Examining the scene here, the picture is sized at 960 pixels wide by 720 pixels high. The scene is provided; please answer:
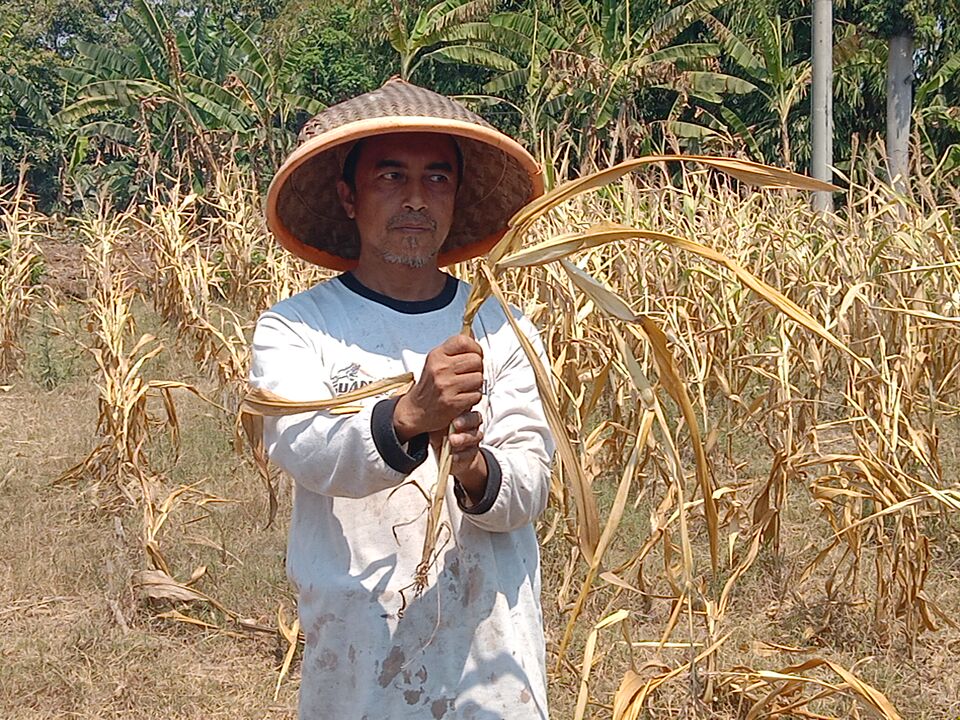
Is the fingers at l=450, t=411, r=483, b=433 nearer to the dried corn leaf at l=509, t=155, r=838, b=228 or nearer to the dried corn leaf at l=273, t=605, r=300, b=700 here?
the dried corn leaf at l=509, t=155, r=838, b=228

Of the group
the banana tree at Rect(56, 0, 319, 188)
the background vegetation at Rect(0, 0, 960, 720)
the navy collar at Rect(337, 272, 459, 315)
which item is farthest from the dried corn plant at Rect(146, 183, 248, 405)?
the banana tree at Rect(56, 0, 319, 188)

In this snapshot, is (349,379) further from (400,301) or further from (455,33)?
(455,33)

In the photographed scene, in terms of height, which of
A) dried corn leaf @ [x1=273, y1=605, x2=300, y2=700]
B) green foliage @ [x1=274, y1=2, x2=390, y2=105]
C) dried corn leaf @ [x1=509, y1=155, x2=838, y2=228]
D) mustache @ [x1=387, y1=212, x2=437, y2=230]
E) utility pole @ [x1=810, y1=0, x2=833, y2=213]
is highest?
green foliage @ [x1=274, y1=2, x2=390, y2=105]

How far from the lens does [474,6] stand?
11219 millimetres

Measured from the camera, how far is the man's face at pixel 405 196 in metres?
1.21

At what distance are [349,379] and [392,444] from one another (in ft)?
0.64

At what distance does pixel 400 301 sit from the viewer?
4.13ft

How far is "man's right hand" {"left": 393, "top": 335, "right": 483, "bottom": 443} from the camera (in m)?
0.98

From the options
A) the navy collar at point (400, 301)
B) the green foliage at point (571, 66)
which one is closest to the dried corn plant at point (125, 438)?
the navy collar at point (400, 301)

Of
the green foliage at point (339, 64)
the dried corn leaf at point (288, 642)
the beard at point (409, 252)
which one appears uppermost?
the green foliage at point (339, 64)

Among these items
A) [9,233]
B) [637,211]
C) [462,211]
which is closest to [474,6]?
[9,233]

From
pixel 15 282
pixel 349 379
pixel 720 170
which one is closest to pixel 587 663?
pixel 349 379

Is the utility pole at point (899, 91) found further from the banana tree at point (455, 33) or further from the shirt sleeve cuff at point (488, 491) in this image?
the shirt sleeve cuff at point (488, 491)

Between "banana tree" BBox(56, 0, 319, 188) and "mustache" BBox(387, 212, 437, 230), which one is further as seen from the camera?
"banana tree" BBox(56, 0, 319, 188)
